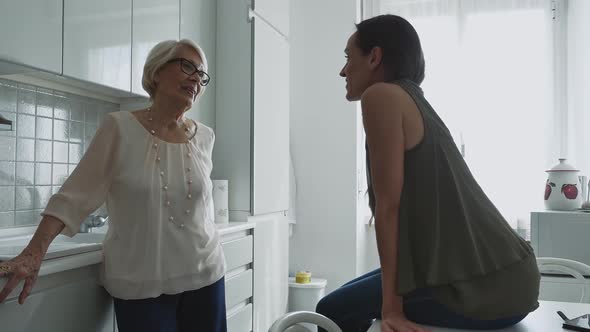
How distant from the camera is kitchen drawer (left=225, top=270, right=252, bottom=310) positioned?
2161mm

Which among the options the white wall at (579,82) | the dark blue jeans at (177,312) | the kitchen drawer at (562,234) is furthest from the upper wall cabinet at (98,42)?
the white wall at (579,82)

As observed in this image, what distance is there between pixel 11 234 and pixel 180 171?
2.23 feet

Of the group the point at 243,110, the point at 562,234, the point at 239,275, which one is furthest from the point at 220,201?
the point at 562,234

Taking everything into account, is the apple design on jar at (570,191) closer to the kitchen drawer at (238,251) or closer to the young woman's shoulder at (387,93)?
the kitchen drawer at (238,251)

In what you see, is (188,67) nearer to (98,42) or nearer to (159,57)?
(159,57)

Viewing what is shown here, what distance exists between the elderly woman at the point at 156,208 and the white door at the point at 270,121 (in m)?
1.00

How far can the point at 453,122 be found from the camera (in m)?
3.47

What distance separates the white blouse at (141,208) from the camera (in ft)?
4.16

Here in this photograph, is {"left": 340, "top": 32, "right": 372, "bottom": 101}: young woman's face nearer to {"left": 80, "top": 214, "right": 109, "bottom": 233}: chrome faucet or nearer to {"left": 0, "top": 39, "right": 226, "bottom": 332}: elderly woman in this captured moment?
{"left": 0, "top": 39, "right": 226, "bottom": 332}: elderly woman

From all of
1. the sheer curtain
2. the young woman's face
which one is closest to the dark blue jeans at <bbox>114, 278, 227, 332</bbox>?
the young woman's face

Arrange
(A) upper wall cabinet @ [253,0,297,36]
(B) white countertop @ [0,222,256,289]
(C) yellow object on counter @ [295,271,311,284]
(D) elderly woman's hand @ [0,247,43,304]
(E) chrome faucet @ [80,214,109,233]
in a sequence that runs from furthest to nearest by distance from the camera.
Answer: (C) yellow object on counter @ [295,271,311,284]
(A) upper wall cabinet @ [253,0,297,36]
(E) chrome faucet @ [80,214,109,233]
(B) white countertop @ [0,222,256,289]
(D) elderly woman's hand @ [0,247,43,304]

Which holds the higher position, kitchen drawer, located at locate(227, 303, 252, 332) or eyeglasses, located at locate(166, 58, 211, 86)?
eyeglasses, located at locate(166, 58, 211, 86)

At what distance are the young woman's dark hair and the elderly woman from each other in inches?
25.1

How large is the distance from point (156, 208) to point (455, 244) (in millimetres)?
812
